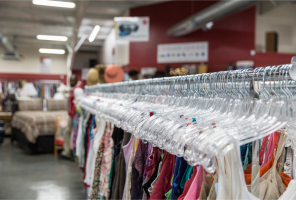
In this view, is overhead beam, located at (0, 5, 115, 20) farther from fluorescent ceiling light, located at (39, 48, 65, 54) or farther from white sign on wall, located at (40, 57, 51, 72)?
white sign on wall, located at (40, 57, 51, 72)

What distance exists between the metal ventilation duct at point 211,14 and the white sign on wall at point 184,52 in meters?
0.42

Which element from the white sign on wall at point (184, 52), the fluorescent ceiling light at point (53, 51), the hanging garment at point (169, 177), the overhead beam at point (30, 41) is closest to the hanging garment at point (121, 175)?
the hanging garment at point (169, 177)

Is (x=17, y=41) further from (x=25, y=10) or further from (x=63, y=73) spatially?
(x=25, y=10)

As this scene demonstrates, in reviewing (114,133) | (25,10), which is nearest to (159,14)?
(25,10)

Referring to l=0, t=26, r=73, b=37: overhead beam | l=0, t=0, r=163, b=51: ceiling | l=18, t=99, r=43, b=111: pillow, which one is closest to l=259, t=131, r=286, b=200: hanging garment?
l=0, t=0, r=163, b=51: ceiling

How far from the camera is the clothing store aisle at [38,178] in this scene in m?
4.16

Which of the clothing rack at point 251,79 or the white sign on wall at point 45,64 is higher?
the white sign on wall at point 45,64

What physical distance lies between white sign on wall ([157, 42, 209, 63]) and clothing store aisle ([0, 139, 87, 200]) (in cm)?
424

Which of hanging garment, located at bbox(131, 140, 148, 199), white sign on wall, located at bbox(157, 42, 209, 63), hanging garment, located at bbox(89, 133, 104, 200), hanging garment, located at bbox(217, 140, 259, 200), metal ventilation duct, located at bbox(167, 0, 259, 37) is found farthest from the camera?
white sign on wall, located at bbox(157, 42, 209, 63)

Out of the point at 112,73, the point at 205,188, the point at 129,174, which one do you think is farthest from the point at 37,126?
the point at 205,188

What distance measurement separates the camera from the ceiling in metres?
8.92

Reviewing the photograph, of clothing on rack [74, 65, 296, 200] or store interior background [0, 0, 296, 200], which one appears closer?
clothing on rack [74, 65, 296, 200]

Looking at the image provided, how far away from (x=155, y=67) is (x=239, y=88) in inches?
306

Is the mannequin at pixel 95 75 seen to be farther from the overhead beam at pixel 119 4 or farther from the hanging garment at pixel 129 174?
the hanging garment at pixel 129 174
